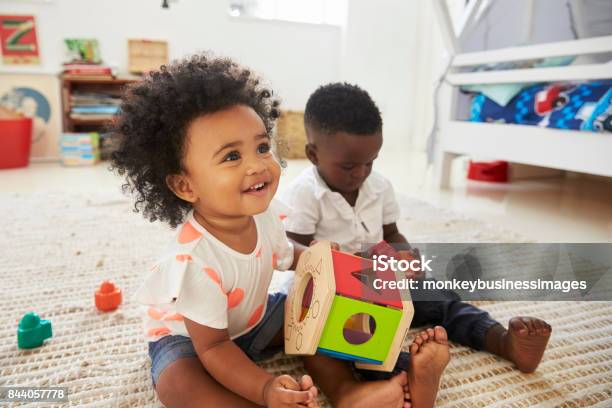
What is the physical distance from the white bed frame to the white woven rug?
1.26 feet

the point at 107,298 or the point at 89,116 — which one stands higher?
the point at 89,116

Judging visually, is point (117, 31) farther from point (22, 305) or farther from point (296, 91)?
point (22, 305)

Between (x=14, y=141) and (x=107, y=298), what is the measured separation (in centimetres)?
202

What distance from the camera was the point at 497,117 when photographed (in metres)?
1.77

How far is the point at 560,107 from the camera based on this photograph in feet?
4.99

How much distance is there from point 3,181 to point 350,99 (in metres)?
1.88

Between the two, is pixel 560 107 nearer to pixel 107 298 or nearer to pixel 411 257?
pixel 411 257

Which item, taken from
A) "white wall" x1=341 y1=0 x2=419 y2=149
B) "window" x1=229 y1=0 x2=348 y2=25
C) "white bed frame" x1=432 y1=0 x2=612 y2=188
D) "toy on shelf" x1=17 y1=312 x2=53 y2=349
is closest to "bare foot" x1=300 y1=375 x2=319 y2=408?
"toy on shelf" x1=17 y1=312 x2=53 y2=349

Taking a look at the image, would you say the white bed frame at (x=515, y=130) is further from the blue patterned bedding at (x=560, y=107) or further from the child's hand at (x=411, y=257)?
the child's hand at (x=411, y=257)

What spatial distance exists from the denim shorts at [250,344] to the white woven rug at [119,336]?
0.10 ft

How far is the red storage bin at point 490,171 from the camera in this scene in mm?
2301

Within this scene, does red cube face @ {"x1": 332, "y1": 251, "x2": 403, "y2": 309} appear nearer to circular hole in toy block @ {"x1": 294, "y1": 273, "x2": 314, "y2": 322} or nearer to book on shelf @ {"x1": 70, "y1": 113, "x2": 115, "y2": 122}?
circular hole in toy block @ {"x1": 294, "y1": 273, "x2": 314, "y2": 322}

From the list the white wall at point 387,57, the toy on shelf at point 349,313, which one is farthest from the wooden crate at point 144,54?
the toy on shelf at point 349,313

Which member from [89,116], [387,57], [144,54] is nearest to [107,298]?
[89,116]
